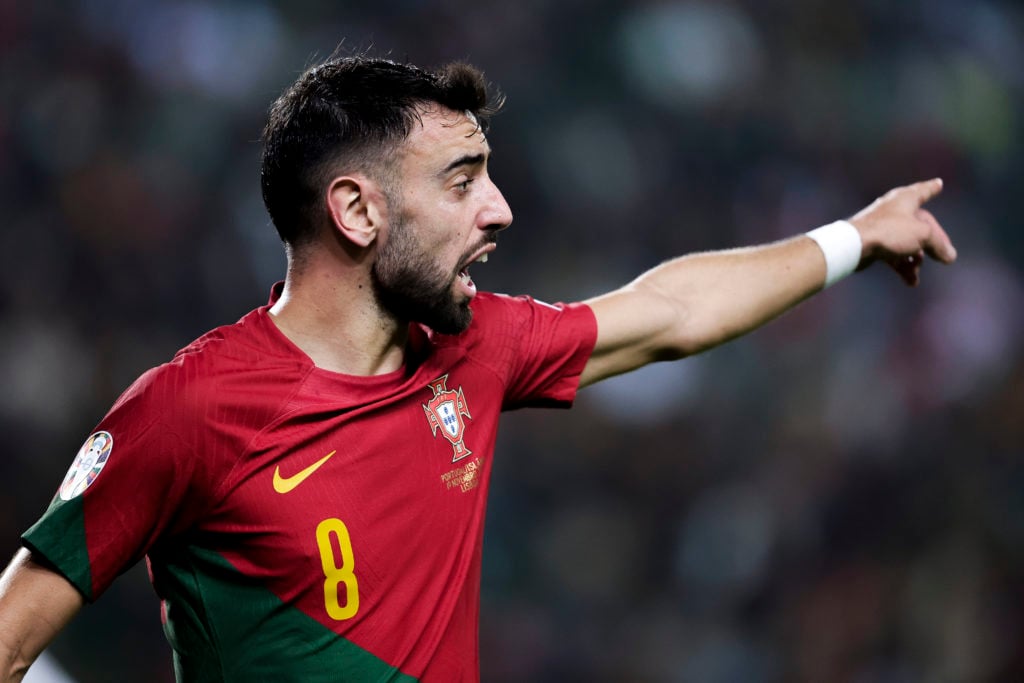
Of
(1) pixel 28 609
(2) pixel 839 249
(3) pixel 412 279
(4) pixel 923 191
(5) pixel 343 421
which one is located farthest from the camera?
(4) pixel 923 191

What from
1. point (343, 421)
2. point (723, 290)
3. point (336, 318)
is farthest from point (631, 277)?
point (343, 421)

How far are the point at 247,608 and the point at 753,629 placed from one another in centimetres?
376

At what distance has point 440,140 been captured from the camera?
84.6 inches

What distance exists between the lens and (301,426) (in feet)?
6.57

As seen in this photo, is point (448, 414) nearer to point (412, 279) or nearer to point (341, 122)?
point (412, 279)

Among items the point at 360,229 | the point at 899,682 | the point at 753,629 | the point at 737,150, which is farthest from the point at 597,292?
the point at 360,229

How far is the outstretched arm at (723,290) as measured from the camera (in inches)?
99.7

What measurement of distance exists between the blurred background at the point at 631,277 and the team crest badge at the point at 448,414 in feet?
10.3

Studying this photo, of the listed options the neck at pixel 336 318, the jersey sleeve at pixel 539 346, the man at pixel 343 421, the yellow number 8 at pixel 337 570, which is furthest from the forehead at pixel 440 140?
the yellow number 8 at pixel 337 570

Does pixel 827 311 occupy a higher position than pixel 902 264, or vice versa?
pixel 827 311

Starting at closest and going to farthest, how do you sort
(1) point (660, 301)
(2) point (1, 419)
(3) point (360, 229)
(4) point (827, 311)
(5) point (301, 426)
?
1. (5) point (301, 426)
2. (3) point (360, 229)
3. (1) point (660, 301)
4. (2) point (1, 419)
5. (4) point (827, 311)

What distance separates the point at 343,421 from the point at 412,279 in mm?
306

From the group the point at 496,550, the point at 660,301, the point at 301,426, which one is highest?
the point at 660,301

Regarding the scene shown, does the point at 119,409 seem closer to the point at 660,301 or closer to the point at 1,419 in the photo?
the point at 660,301
